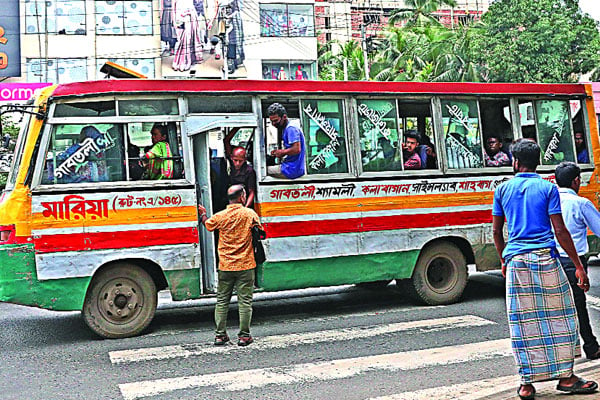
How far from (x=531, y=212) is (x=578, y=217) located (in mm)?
1042

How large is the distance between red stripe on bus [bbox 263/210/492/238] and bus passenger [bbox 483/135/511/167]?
25.7 inches

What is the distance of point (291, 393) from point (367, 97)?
4442mm

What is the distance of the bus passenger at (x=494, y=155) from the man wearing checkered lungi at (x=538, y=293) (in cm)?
477

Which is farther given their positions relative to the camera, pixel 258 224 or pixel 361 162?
pixel 361 162

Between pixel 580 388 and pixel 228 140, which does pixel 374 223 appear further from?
pixel 580 388

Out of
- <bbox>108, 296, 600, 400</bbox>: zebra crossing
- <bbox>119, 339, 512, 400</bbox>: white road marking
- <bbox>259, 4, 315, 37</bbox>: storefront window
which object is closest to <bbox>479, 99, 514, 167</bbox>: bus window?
<bbox>108, 296, 600, 400</bbox>: zebra crossing

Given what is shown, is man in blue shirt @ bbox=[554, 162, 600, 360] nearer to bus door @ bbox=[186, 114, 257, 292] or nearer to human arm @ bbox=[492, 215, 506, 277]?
human arm @ bbox=[492, 215, 506, 277]

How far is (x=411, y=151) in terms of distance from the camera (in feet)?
31.9

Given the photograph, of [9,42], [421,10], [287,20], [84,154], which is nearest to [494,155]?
[84,154]

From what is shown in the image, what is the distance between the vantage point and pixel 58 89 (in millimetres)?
8125

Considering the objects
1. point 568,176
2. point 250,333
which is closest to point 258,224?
point 250,333

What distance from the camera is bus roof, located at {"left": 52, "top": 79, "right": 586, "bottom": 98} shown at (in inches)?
324

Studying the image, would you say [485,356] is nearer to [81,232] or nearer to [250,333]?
[250,333]

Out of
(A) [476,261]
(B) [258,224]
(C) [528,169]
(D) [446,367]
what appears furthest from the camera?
(A) [476,261]
